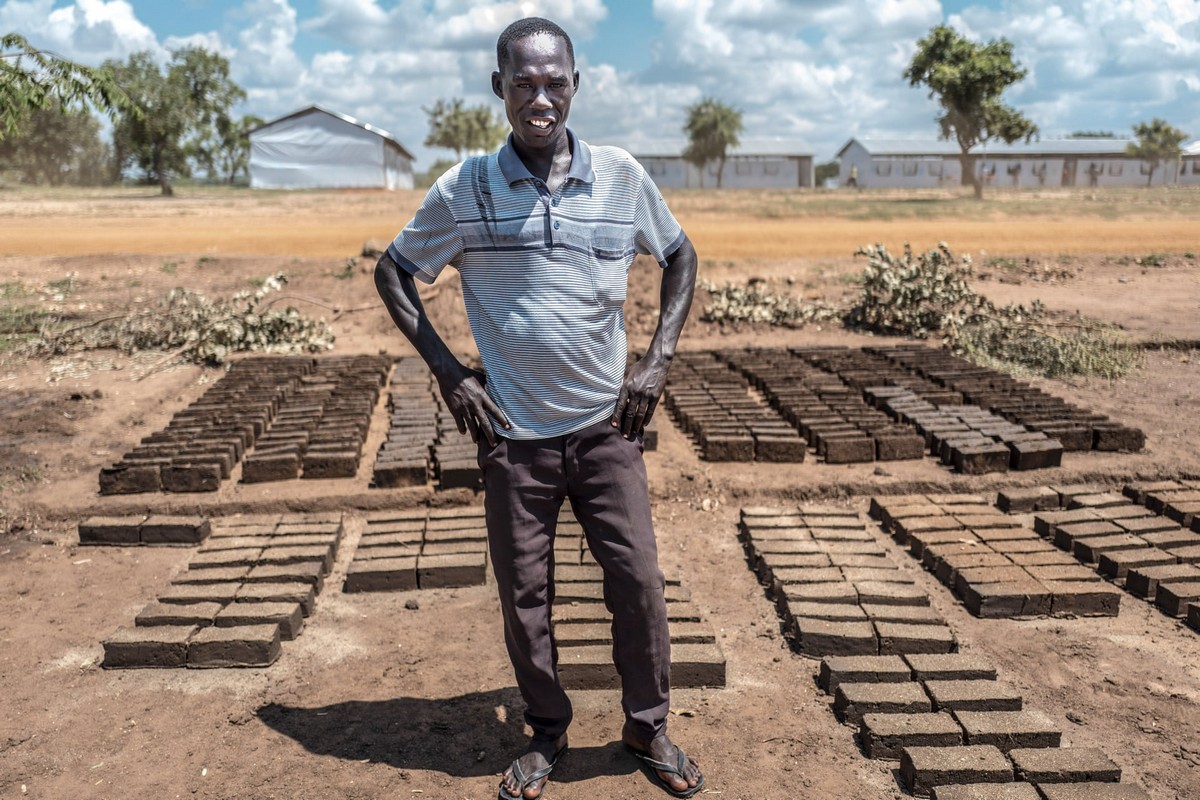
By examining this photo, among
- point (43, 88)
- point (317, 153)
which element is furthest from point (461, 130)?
point (43, 88)

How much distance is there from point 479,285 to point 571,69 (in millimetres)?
687

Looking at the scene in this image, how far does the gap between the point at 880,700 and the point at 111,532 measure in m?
4.52

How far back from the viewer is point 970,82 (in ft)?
102

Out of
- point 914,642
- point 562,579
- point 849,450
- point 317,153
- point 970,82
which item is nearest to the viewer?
point 914,642

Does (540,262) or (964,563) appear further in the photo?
(964,563)

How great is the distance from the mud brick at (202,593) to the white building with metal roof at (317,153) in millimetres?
37269

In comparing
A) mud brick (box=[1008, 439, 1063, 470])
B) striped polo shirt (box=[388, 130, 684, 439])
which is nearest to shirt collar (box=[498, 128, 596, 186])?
striped polo shirt (box=[388, 130, 684, 439])

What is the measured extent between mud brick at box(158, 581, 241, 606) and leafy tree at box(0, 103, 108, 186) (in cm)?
5006

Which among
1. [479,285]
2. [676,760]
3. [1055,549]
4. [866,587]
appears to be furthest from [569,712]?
[1055,549]

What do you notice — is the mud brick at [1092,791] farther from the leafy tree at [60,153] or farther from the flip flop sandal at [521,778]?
the leafy tree at [60,153]

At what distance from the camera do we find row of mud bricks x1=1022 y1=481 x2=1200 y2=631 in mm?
4641

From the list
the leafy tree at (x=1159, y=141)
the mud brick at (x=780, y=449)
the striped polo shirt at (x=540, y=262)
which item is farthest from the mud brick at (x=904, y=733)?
the leafy tree at (x=1159, y=141)

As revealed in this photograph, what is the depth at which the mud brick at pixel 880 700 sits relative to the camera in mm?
3467

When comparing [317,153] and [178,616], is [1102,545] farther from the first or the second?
[317,153]
